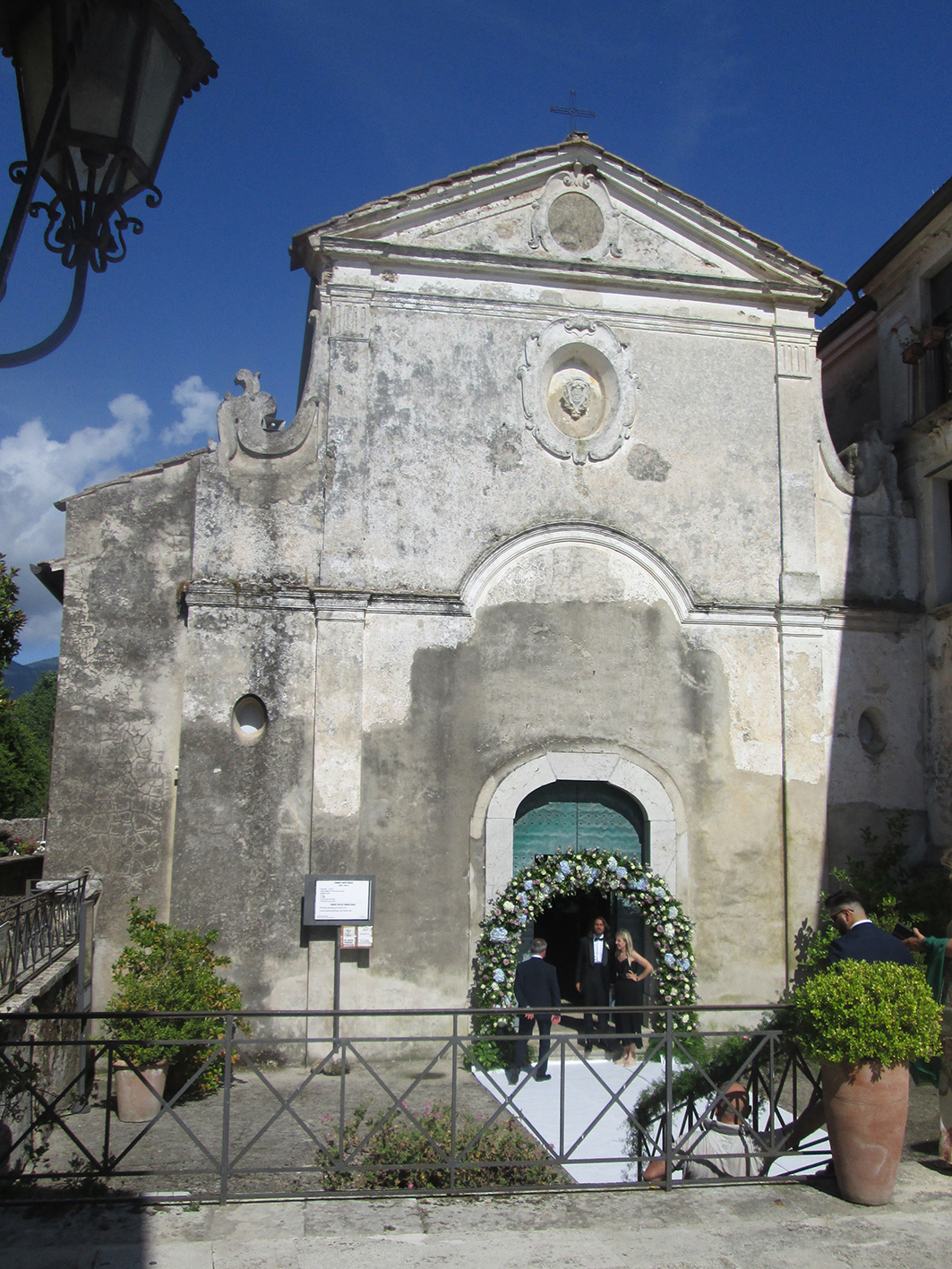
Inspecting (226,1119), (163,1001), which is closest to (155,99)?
(226,1119)

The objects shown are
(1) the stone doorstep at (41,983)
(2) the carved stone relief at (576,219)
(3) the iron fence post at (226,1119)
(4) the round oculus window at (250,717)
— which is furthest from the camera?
(2) the carved stone relief at (576,219)

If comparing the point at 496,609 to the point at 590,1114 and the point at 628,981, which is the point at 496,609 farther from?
the point at 590,1114

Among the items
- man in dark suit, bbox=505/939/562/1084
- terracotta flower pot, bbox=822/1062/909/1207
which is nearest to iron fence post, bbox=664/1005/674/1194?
terracotta flower pot, bbox=822/1062/909/1207

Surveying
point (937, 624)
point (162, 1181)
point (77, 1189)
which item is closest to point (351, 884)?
point (162, 1181)

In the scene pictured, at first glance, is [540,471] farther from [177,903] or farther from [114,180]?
[114,180]

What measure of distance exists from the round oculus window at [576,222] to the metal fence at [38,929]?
28.6 ft

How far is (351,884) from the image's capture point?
33.7 feet

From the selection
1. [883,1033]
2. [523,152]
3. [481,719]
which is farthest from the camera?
[523,152]

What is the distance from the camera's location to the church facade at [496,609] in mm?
10406

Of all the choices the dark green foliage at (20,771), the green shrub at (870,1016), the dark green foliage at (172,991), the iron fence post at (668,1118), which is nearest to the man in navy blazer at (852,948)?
the green shrub at (870,1016)

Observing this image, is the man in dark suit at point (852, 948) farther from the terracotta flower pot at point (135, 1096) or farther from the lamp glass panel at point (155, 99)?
the lamp glass panel at point (155, 99)

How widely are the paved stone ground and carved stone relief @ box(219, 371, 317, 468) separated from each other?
7399 millimetres

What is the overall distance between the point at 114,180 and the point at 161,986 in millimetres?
7537

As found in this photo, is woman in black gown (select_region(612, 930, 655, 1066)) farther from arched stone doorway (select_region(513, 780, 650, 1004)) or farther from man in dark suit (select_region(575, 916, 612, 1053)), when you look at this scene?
arched stone doorway (select_region(513, 780, 650, 1004))
